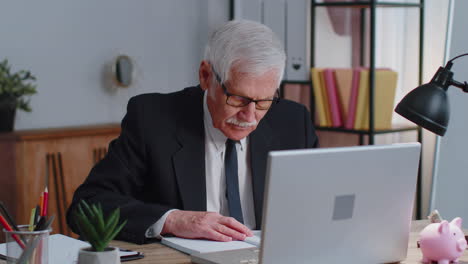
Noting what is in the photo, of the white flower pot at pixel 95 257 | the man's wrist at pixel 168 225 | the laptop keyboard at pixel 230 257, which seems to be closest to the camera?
the white flower pot at pixel 95 257

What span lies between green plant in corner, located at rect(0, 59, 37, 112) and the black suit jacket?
142cm

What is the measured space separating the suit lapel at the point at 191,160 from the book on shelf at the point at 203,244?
26cm

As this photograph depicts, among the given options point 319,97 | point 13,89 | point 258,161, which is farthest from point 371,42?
point 13,89

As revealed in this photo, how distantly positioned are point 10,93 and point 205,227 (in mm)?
1965

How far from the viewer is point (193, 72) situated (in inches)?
173

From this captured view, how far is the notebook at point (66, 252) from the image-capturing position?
1.68 meters

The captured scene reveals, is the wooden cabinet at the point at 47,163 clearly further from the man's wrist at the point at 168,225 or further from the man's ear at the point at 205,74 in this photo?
the man's wrist at the point at 168,225

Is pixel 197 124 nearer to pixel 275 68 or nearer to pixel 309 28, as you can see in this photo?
pixel 275 68

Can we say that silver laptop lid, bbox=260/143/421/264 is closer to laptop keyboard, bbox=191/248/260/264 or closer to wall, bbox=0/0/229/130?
laptop keyboard, bbox=191/248/260/264

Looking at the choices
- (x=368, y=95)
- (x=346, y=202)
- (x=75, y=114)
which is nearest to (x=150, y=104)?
(x=346, y=202)

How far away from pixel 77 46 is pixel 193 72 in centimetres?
77

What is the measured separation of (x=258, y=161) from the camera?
7.25 ft

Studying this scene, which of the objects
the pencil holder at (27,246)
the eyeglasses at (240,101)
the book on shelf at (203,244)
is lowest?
the book on shelf at (203,244)

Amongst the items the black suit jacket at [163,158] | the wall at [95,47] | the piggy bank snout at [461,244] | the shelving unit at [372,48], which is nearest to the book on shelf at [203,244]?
the black suit jacket at [163,158]
